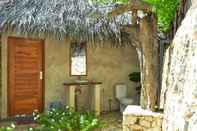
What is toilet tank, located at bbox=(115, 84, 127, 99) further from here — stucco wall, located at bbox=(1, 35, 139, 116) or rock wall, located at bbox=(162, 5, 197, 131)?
rock wall, located at bbox=(162, 5, 197, 131)

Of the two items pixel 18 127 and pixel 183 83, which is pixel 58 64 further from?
pixel 183 83

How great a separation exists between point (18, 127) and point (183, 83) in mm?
7062

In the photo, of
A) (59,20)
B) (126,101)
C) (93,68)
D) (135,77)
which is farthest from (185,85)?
(135,77)

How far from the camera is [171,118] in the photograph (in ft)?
4.31

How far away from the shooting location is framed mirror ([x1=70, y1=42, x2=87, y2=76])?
9.97 m

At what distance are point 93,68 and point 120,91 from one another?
1014mm

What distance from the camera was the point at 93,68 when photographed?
10.3 metres

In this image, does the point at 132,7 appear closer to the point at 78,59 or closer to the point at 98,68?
the point at 78,59

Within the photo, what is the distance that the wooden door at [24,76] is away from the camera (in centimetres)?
902

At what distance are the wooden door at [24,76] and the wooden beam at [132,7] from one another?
425 centimetres

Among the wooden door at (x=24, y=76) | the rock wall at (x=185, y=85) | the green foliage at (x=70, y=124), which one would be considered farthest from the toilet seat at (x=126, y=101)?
the rock wall at (x=185, y=85)

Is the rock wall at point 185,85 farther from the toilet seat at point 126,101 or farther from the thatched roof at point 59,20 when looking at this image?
the toilet seat at point 126,101

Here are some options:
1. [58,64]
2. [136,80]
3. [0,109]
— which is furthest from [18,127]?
[136,80]

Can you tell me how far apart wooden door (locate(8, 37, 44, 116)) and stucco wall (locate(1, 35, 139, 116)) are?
0.16 metres
